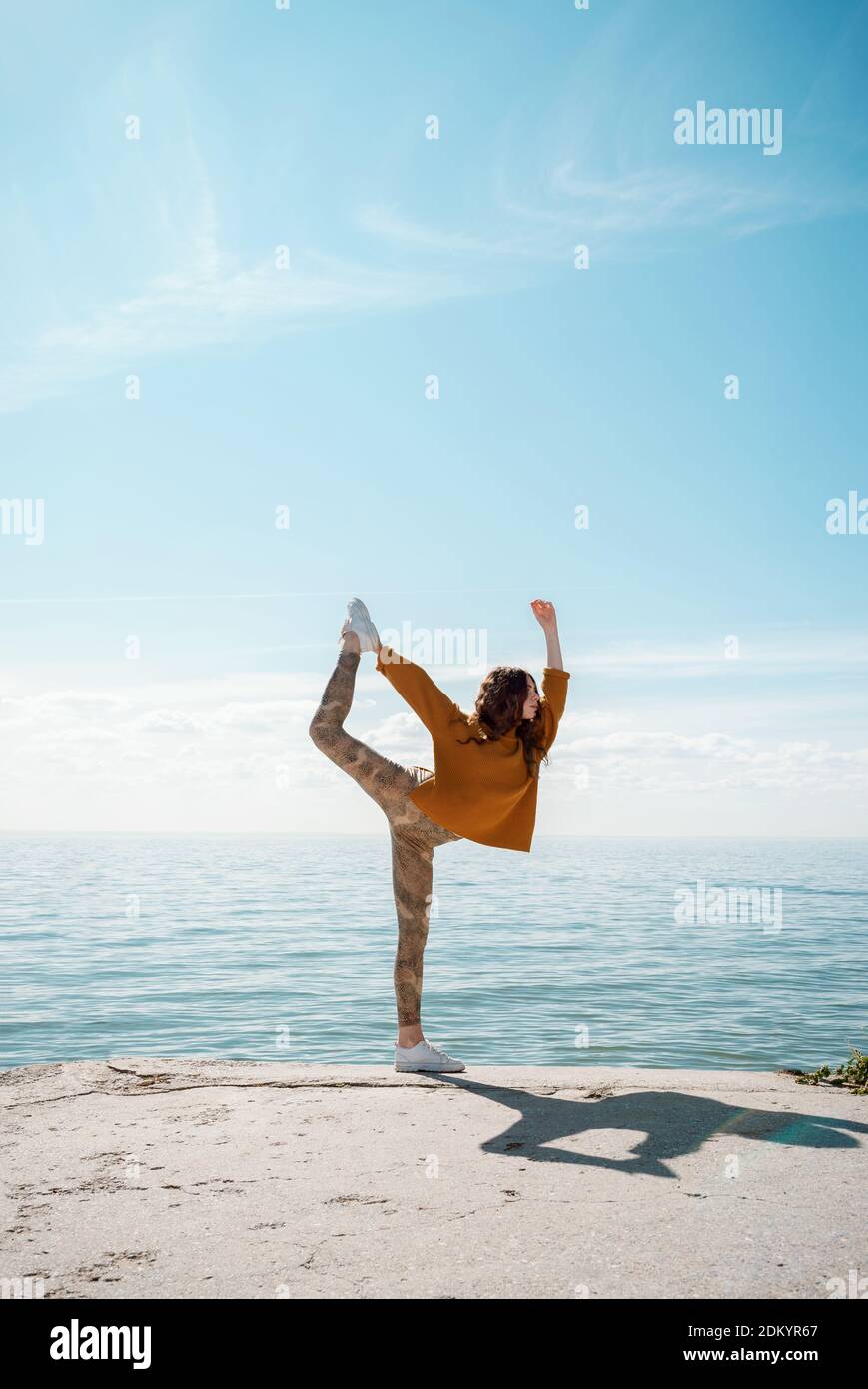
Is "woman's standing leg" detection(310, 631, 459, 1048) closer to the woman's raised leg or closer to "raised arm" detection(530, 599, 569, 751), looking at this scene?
the woman's raised leg

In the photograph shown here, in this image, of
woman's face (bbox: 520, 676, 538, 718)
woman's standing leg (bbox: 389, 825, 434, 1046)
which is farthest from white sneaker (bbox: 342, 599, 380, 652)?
woman's standing leg (bbox: 389, 825, 434, 1046)

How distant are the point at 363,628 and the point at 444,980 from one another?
863cm

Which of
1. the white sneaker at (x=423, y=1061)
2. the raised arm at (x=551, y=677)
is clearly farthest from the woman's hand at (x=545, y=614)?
the white sneaker at (x=423, y=1061)

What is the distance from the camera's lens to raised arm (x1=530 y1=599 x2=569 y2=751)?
5.93m

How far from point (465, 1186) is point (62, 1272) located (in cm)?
139

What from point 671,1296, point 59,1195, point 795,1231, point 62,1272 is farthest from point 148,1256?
point 795,1231

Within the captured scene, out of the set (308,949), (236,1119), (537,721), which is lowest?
(308,949)

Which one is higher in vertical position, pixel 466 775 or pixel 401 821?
pixel 466 775

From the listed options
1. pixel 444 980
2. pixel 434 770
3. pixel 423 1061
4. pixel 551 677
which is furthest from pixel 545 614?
pixel 444 980

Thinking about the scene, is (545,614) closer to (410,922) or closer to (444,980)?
(410,922)

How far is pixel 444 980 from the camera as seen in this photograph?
1349 centimetres

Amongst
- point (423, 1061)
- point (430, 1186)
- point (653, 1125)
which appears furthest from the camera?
point (423, 1061)

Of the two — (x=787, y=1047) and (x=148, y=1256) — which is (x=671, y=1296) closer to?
(x=148, y=1256)

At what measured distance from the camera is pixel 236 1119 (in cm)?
475
